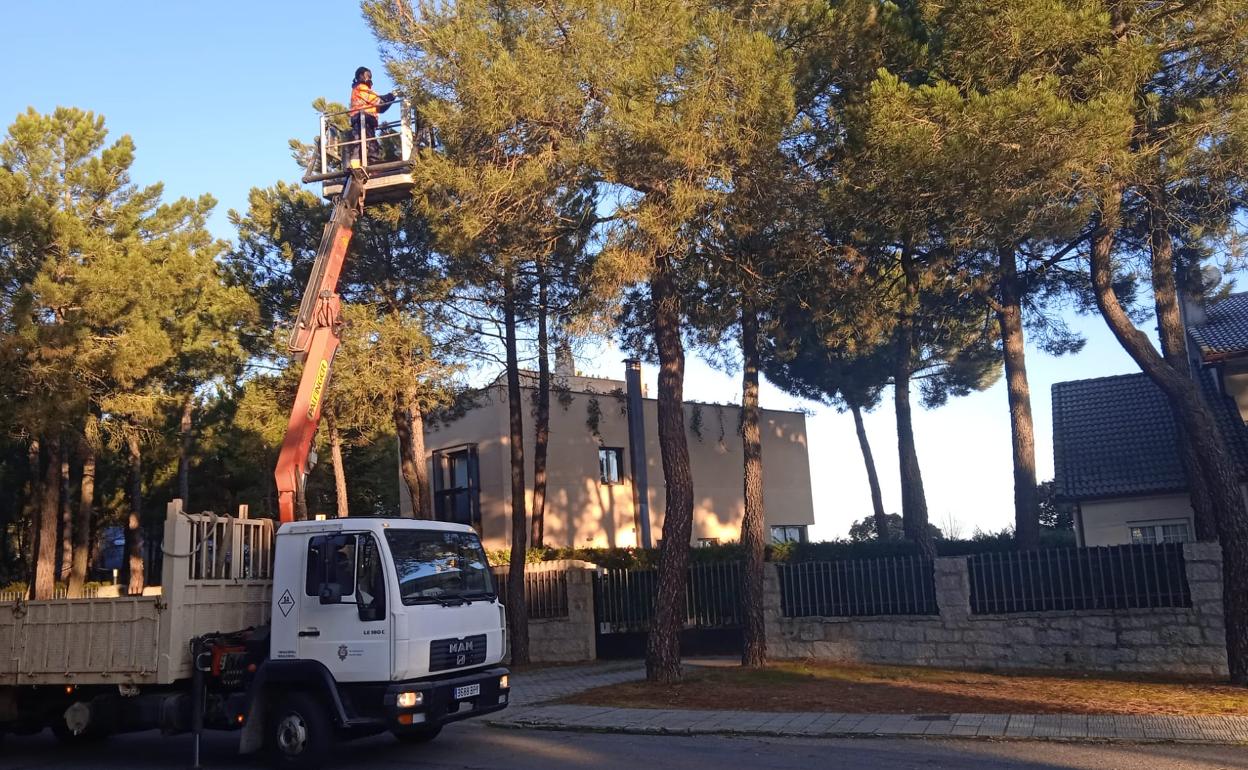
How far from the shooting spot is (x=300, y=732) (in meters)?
9.78

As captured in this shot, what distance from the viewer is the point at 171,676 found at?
10.0m

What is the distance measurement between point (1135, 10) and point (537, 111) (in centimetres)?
807

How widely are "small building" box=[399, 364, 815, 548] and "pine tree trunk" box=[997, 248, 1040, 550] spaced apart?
8.60 meters

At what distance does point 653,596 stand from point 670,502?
16.7ft

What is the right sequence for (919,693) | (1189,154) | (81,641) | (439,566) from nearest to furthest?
(439,566), (81,641), (1189,154), (919,693)

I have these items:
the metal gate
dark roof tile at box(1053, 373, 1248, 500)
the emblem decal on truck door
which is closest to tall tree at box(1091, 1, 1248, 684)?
the metal gate

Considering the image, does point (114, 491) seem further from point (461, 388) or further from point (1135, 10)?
point (1135, 10)

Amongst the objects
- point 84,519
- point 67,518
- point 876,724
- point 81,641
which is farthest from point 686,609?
point 67,518

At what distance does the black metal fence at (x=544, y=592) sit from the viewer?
2091 cm

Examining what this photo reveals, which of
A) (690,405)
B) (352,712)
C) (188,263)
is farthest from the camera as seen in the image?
(690,405)

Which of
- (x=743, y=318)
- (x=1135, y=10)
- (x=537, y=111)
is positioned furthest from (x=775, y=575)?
(x=1135, y=10)

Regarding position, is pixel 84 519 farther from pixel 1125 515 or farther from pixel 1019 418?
pixel 1125 515

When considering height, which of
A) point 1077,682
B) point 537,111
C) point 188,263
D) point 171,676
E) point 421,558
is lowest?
point 1077,682

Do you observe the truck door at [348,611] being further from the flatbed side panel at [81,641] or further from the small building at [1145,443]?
the small building at [1145,443]
